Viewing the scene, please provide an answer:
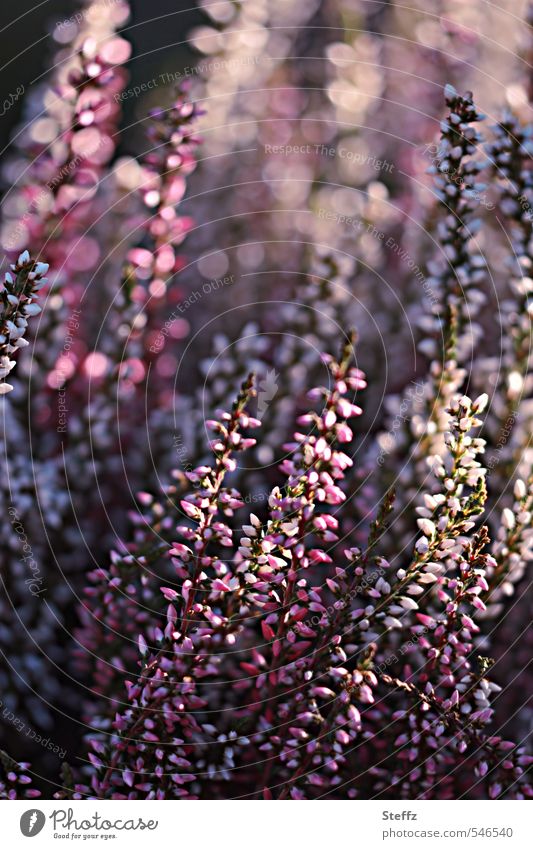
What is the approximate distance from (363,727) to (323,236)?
1.34ft

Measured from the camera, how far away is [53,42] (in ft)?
2.54

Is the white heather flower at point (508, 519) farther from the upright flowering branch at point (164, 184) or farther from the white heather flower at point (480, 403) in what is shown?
the upright flowering branch at point (164, 184)

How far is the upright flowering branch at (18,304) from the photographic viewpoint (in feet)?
1.91

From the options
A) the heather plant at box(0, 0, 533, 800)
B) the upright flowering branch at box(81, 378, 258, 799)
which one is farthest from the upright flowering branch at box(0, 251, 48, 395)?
the upright flowering branch at box(81, 378, 258, 799)

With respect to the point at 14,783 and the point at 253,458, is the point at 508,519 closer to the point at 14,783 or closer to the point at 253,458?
the point at 253,458

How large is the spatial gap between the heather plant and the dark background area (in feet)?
0.08

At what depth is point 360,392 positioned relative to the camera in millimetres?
735

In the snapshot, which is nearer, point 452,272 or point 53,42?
point 452,272

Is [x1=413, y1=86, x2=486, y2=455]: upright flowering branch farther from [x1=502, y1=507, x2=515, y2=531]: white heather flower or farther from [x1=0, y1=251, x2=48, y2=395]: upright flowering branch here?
[x1=0, y1=251, x2=48, y2=395]: upright flowering branch

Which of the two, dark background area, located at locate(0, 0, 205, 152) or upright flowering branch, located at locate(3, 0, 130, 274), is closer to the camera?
upright flowering branch, located at locate(3, 0, 130, 274)

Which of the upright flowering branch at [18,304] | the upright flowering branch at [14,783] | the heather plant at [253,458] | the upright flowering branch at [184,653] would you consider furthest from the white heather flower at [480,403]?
the upright flowering branch at [14,783]

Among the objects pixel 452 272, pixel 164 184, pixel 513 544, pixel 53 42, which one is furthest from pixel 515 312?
pixel 53 42

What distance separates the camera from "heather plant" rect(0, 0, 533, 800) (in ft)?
2.08

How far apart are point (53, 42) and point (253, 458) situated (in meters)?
0.42
